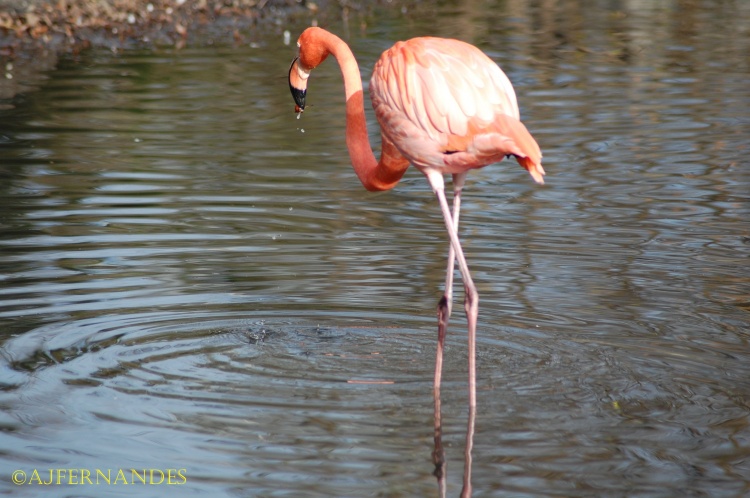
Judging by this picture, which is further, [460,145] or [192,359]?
[192,359]

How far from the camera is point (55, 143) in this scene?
10.2m

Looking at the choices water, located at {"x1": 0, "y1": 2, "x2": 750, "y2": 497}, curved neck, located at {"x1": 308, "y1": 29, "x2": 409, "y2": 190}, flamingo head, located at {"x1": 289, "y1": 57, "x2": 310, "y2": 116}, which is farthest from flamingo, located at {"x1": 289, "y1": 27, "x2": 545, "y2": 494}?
flamingo head, located at {"x1": 289, "y1": 57, "x2": 310, "y2": 116}

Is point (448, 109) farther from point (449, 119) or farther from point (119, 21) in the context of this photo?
point (119, 21)

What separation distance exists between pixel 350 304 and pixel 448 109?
1.50 metres

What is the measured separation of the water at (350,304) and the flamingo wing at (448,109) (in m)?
0.91

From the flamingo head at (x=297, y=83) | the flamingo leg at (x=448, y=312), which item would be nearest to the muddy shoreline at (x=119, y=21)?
the flamingo head at (x=297, y=83)

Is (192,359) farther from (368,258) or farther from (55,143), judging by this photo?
(55,143)

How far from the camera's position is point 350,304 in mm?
5973

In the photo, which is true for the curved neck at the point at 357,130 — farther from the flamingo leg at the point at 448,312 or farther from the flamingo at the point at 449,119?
the flamingo leg at the point at 448,312

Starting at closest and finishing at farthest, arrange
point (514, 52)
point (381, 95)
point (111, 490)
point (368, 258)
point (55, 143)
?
point (111, 490)
point (381, 95)
point (368, 258)
point (55, 143)
point (514, 52)

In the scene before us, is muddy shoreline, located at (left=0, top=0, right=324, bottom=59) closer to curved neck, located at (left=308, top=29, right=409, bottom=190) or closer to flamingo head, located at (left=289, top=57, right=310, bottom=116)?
flamingo head, located at (left=289, top=57, right=310, bottom=116)

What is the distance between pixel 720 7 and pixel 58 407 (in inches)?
648

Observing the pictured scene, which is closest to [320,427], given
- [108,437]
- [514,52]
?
[108,437]

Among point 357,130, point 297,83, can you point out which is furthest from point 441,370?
point 297,83
